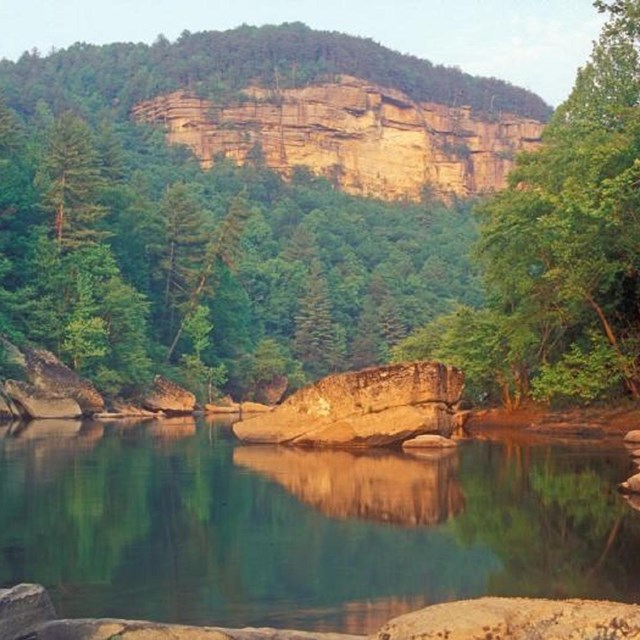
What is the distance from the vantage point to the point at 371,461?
2639 cm

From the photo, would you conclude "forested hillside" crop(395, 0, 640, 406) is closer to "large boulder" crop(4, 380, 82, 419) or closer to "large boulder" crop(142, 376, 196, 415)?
"large boulder" crop(4, 380, 82, 419)

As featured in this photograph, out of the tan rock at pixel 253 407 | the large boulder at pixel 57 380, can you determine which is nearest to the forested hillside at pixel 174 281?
the large boulder at pixel 57 380

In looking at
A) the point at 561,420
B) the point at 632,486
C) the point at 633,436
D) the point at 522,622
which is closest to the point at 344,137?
the point at 561,420

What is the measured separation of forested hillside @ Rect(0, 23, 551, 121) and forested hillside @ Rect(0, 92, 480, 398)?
141 ft

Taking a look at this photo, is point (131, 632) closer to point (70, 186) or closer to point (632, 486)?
point (632, 486)

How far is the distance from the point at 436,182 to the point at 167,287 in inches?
3904

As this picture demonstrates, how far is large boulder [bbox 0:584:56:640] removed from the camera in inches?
334

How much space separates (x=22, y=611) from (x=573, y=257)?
25.8 metres

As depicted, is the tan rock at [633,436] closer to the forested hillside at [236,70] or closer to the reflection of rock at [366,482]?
the reflection of rock at [366,482]

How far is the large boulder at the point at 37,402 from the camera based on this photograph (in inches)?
1887

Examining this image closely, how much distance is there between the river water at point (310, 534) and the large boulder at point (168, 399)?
31799mm

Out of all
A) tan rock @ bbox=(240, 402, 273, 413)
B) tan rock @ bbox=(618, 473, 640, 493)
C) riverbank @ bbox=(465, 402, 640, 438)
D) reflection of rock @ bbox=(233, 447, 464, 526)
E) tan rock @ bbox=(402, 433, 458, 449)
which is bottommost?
tan rock @ bbox=(240, 402, 273, 413)

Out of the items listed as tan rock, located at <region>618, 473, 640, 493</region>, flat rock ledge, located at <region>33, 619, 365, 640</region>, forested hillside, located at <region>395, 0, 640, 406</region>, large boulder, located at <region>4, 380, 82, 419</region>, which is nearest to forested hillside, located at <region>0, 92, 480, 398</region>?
large boulder, located at <region>4, 380, 82, 419</region>

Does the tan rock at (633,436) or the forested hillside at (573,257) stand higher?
the forested hillside at (573,257)
